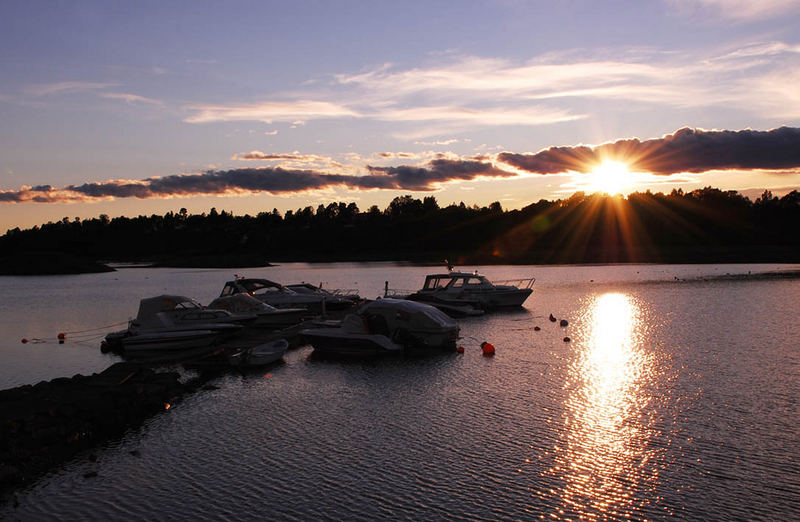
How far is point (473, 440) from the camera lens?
52.4ft

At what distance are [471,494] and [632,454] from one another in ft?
14.3

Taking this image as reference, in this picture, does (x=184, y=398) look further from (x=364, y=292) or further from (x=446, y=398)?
(x=364, y=292)

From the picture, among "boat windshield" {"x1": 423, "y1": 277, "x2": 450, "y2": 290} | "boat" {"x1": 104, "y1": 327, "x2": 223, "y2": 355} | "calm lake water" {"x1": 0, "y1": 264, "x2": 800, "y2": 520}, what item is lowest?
"calm lake water" {"x1": 0, "y1": 264, "x2": 800, "y2": 520}

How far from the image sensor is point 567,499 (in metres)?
12.2

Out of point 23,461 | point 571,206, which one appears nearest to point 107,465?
point 23,461

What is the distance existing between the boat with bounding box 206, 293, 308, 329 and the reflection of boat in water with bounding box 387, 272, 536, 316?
10.3 metres

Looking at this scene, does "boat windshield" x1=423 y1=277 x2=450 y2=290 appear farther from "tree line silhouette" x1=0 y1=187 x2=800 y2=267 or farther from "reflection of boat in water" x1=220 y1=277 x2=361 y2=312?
"tree line silhouette" x1=0 y1=187 x2=800 y2=267

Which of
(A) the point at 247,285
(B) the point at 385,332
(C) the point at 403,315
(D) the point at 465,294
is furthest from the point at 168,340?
(D) the point at 465,294

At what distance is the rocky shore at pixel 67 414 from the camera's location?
1467 centimetres

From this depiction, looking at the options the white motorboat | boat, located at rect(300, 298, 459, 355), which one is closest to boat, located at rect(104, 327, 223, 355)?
the white motorboat

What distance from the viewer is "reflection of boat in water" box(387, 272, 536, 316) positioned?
1789 inches

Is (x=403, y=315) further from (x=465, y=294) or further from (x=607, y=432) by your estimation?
(x=465, y=294)

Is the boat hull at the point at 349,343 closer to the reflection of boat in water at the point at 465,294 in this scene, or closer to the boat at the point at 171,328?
the boat at the point at 171,328

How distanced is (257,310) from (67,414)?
20.2 meters
